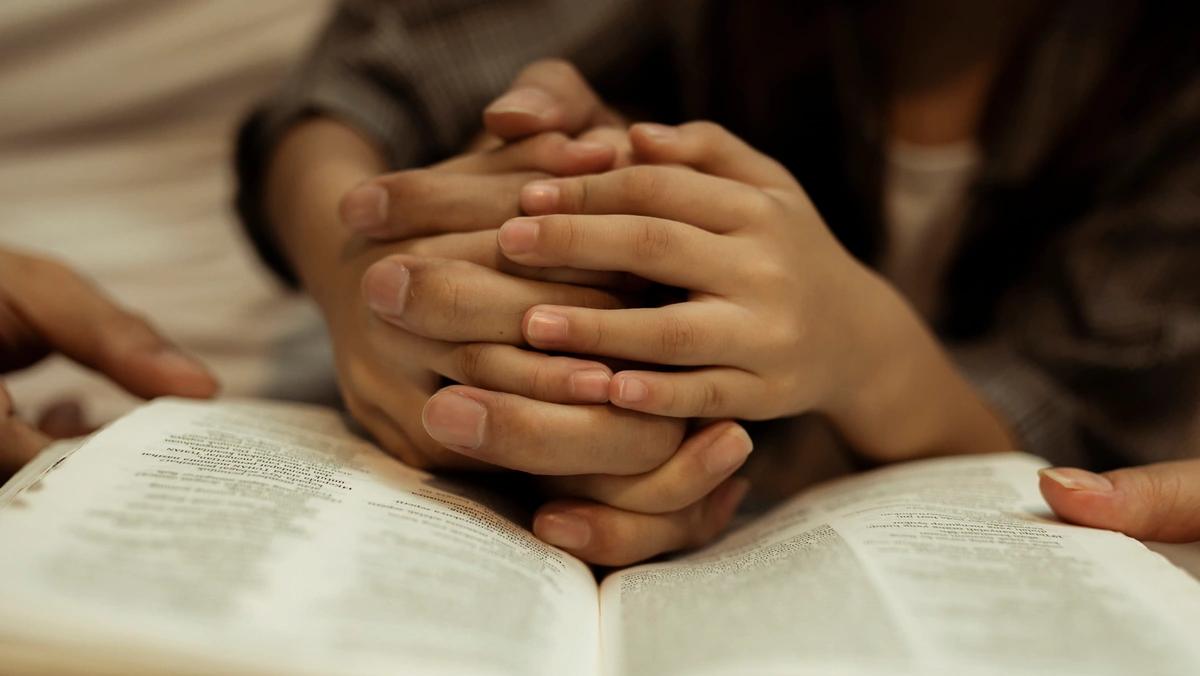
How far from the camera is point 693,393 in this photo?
15.6 inches

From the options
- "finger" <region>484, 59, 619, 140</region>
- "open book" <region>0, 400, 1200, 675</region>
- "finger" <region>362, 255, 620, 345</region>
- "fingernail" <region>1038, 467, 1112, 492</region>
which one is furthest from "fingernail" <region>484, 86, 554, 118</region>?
"fingernail" <region>1038, 467, 1112, 492</region>

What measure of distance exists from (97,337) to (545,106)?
306 millimetres

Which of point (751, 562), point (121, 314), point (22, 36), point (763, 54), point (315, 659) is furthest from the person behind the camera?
point (22, 36)

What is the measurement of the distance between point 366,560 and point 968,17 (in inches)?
28.7

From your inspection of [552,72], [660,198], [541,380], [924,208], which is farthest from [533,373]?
[924,208]

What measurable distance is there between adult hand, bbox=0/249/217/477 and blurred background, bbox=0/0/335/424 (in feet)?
0.81

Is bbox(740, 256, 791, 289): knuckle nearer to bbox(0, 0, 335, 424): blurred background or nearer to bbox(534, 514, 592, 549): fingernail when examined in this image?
bbox(534, 514, 592, 549): fingernail

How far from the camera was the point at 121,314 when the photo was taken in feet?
1.70

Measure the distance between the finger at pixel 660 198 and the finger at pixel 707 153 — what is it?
25 millimetres

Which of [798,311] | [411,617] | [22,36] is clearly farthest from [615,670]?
[22,36]

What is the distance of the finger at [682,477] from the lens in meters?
0.41

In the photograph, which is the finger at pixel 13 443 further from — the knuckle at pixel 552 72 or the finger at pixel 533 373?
the knuckle at pixel 552 72

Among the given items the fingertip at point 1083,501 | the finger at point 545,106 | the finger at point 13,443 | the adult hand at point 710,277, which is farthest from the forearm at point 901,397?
the finger at point 13,443

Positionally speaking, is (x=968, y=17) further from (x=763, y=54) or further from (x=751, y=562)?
(x=751, y=562)
